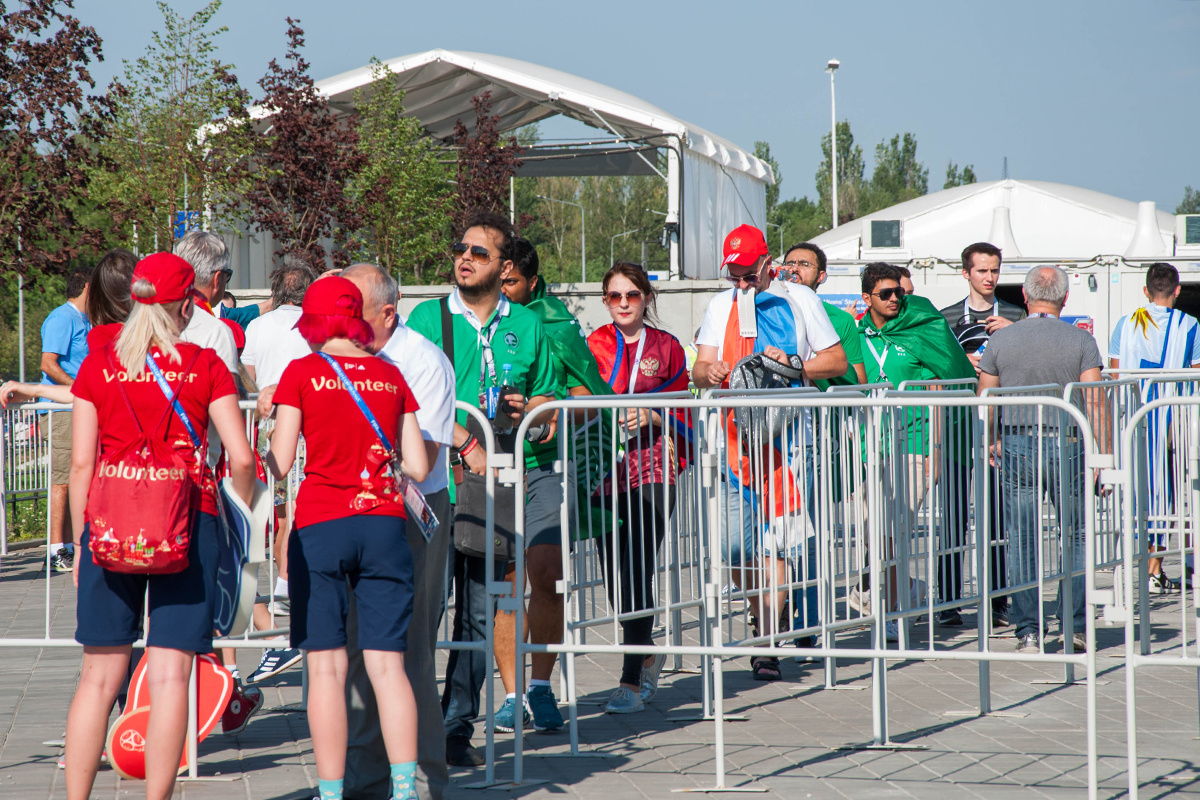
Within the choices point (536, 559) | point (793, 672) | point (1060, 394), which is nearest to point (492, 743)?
point (536, 559)

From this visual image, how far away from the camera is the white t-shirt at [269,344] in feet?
19.1

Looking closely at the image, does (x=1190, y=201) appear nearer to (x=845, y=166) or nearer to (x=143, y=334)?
(x=845, y=166)

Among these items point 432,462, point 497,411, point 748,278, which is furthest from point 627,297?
point 432,462

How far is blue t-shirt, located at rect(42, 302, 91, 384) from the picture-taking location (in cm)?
903

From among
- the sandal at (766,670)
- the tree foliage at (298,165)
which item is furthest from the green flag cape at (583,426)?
the tree foliage at (298,165)

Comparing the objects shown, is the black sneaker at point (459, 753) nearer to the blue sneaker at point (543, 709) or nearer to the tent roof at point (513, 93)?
the blue sneaker at point (543, 709)

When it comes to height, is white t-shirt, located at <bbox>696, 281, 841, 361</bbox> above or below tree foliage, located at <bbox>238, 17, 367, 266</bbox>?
below

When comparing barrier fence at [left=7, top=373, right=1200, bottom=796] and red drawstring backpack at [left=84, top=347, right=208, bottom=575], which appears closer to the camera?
red drawstring backpack at [left=84, top=347, right=208, bottom=575]

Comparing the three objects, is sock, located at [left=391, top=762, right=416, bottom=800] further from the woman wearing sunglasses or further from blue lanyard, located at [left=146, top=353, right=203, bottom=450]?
the woman wearing sunglasses

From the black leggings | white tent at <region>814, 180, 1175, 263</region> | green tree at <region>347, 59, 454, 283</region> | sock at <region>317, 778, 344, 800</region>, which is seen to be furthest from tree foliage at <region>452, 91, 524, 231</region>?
sock at <region>317, 778, 344, 800</region>

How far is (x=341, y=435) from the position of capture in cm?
391

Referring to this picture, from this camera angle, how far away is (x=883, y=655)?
4.62 meters

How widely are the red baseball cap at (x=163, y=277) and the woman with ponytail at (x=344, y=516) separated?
442mm

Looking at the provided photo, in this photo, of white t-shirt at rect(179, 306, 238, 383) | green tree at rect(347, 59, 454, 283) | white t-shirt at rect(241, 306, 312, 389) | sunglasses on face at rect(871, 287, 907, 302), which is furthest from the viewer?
green tree at rect(347, 59, 454, 283)
